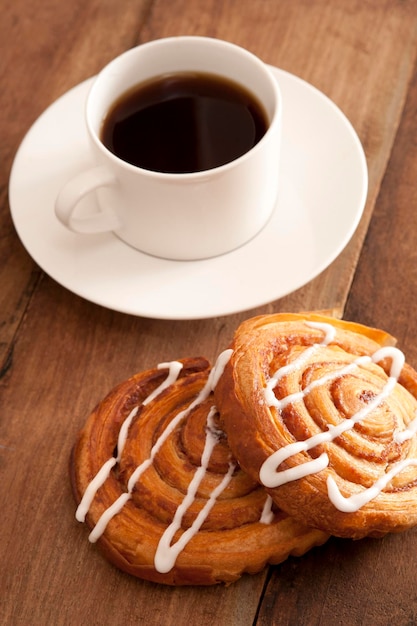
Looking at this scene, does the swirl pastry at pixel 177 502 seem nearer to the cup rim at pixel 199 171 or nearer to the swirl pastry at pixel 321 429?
the swirl pastry at pixel 321 429

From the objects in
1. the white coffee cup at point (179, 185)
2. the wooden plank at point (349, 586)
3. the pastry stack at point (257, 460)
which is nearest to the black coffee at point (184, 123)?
the white coffee cup at point (179, 185)

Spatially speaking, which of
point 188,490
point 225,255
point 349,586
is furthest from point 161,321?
point 349,586

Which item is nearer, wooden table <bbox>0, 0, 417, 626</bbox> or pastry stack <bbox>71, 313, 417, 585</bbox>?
pastry stack <bbox>71, 313, 417, 585</bbox>

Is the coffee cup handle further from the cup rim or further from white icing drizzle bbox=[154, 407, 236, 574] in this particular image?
white icing drizzle bbox=[154, 407, 236, 574]

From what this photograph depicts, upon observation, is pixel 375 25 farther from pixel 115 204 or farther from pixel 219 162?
pixel 115 204

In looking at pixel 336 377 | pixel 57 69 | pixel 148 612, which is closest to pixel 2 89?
pixel 57 69

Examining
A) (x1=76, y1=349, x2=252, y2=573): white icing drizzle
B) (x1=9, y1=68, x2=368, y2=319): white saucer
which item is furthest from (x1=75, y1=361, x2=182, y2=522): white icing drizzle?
(x1=9, y1=68, x2=368, y2=319): white saucer

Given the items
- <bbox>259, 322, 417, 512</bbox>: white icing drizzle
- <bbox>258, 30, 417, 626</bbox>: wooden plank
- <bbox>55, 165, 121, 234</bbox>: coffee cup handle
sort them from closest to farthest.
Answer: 1. <bbox>259, 322, 417, 512</bbox>: white icing drizzle
2. <bbox>258, 30, 417, 626</bbox>: wooden plank
3. <bbox>55, 165, 121, 234</bbox>: coffee cup handle

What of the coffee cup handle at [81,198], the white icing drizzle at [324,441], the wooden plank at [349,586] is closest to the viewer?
the white icing drizzle at [324,441]
